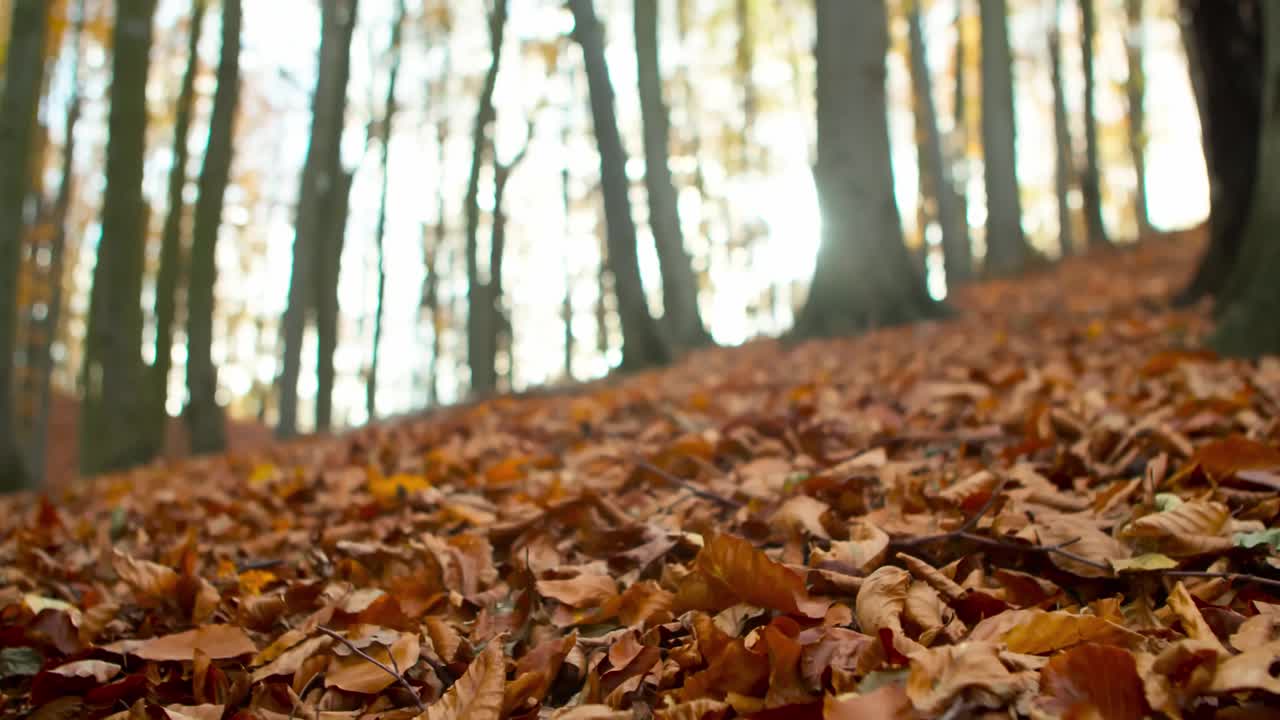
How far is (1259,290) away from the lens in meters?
3.27

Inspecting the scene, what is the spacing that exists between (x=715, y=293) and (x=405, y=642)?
78.8 ft

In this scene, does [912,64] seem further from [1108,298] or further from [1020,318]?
[1020,318]

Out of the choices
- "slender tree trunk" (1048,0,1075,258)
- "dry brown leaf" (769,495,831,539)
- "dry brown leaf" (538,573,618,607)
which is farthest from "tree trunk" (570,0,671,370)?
"slender tree trunk" (1048,0,1075,258)

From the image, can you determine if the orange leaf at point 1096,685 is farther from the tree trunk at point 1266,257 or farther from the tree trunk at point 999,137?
the tree trunk at point 999,137

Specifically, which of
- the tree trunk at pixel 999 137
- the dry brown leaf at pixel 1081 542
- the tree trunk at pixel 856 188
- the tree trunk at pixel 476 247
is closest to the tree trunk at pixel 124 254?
the tree trunk at pixel 476 247

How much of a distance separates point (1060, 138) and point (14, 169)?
1253 centimetres

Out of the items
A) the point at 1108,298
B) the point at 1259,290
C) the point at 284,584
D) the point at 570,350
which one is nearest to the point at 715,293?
the point at 570,350

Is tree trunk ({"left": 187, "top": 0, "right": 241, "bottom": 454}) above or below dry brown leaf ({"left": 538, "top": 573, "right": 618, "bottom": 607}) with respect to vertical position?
above

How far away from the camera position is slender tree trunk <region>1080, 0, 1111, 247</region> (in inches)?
468

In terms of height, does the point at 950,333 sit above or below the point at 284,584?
above

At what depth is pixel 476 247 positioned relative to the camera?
34.8 ft

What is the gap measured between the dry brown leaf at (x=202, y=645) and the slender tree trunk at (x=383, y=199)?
9359 mm

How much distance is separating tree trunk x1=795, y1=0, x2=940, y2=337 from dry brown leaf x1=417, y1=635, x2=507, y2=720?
5.13 meters

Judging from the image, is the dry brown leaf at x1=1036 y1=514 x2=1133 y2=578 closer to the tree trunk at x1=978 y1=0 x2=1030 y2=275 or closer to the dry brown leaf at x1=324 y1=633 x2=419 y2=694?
the dry brown leaf at x1=324 y1=633 x2=419 y2=694
